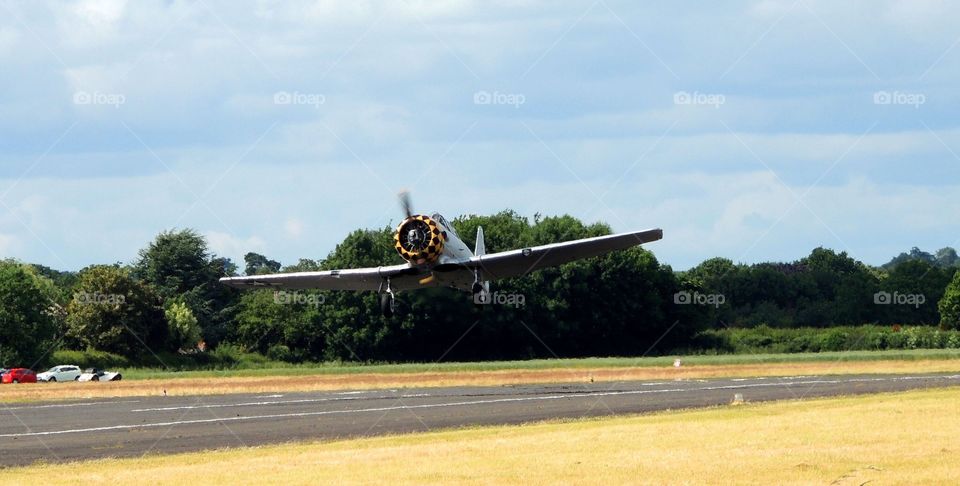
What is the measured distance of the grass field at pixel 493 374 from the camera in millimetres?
49469

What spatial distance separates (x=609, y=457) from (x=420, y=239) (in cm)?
2139

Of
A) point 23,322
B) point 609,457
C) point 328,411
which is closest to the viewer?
point 609,457

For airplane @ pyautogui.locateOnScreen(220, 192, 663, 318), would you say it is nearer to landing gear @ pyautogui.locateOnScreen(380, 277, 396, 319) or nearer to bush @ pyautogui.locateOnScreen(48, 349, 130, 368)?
landing gear @ pyautogui.locateOnScreen(380, 277, 396, 319)

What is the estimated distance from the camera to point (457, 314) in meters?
83.8

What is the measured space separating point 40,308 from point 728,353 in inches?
1985

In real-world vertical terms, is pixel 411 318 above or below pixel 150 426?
above

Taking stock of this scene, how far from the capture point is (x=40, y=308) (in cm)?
8444

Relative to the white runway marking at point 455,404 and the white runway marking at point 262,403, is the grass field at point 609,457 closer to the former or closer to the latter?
the white runway marking at point 455,404

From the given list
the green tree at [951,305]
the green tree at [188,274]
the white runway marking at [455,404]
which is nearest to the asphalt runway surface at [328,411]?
the white runway marking at [455,404]

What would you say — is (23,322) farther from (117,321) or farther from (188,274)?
(188,274)

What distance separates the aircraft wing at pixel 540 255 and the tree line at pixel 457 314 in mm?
32098

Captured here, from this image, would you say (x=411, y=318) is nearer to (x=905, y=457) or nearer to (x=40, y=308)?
(x=40, y=308)

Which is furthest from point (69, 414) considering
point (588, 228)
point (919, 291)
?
point (919, 291)

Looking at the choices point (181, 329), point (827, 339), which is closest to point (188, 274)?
point (181, 329)
